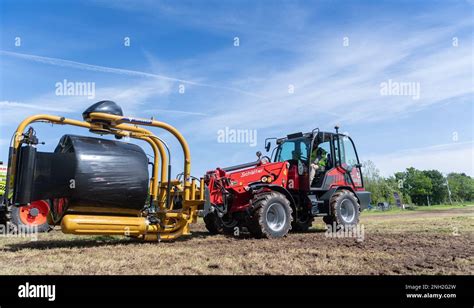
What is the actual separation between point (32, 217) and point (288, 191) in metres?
7.52

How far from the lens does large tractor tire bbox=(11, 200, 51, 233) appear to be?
11948 mm

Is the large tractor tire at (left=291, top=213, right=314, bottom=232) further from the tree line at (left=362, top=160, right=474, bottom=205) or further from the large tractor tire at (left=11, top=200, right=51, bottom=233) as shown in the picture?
the tree line at (left=362, top=160, right=474, bottom=205)

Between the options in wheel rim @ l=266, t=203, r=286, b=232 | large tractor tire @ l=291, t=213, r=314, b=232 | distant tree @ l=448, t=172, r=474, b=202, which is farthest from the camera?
distant tree @ l=448, t=172, r=474, b=202

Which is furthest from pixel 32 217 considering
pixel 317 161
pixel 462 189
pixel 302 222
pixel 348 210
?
pixel 462 189

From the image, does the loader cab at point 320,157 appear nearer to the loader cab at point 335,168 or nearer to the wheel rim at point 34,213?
the loader cab at point 335,168

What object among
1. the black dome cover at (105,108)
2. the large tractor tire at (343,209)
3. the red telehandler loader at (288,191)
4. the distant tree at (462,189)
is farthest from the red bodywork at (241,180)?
the distant tree at (462,189)

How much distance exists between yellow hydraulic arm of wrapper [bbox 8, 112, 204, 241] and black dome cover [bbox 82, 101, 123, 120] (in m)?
0.08

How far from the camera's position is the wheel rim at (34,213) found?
12.1 meters

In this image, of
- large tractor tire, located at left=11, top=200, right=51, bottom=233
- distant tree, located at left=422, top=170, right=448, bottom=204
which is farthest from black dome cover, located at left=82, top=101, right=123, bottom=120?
distant tree, located at left=422, top=170, right=448, bottom=204

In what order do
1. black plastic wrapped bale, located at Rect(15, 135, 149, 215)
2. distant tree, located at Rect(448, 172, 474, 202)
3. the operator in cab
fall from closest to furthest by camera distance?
black plastic wrapped bale, located at Rect(15, 135, 149, 215) < the operator in cab < distant tree, located at Rect(448, 172, 474, 202)

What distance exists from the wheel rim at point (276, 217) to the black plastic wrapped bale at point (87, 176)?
10.3 ft

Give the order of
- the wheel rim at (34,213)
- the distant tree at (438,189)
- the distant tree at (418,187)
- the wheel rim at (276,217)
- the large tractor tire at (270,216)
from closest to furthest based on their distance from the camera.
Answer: the large tractor tire at (270,216), the wheel rim at (276,217), the wheel rim at (34,213), the distant tree at (418,187), the distant tree at (438,189)

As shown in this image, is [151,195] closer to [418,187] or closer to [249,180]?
[249,180]

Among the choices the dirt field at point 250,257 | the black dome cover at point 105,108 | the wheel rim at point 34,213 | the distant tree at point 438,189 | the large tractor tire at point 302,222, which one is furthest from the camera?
the distant tree at point 438,189
